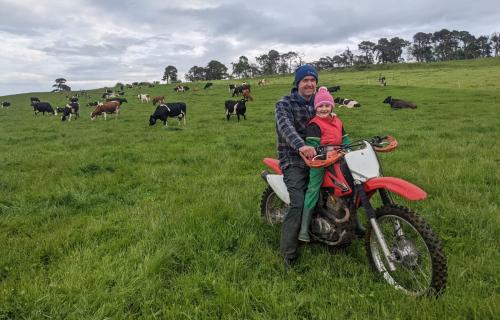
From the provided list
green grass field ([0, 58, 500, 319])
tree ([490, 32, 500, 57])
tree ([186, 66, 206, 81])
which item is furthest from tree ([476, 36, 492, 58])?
green grass field ([0, 58, 500, 319])

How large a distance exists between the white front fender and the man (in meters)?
0.31

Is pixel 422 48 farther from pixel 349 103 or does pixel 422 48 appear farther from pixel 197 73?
pixel 349 103

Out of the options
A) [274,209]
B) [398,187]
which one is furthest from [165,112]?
[398,187]

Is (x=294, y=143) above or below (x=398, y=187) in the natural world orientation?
above

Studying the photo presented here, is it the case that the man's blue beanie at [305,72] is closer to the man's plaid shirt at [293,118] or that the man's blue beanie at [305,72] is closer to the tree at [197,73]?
the man's plaid shirt at [293,118]

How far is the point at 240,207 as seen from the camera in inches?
234

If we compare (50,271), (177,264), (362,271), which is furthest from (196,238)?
(362,271)

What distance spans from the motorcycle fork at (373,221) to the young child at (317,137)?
1.70 ft

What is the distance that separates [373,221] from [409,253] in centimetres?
50

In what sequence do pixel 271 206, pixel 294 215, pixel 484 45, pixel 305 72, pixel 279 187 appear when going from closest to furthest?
1. pixel 294 215
2. pixel 305 72
3. pixel 279 187
4. pixel 271 206
5. pixel 484 45

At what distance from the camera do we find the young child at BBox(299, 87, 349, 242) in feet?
13.6

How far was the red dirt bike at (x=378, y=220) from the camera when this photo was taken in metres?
3.35

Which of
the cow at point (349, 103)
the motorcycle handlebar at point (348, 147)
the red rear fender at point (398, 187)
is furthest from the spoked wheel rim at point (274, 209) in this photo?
the cow at point (349, 103)

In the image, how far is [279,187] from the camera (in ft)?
16.0
